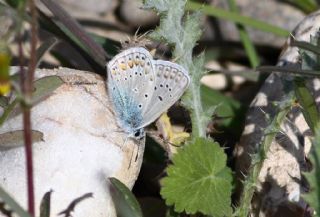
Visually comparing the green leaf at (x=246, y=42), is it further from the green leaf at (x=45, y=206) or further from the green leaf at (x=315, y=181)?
the green leaf at (x=45, y=206)

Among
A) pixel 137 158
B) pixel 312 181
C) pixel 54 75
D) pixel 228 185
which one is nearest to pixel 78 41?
pixel 54 75

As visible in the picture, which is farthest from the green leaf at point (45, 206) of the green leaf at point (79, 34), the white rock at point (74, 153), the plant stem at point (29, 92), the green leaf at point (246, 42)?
the green leaf at point (246, 42)

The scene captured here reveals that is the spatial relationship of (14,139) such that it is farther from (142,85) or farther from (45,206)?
(142,85)

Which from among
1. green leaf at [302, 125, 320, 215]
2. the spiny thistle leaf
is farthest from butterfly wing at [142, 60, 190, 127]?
green leaf at [302, 125, 320, 215]

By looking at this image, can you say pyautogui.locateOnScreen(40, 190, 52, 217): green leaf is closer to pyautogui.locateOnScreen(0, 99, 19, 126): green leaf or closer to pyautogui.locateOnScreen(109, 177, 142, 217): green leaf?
pyautogui.locateOnScreen(109, 177, 142, 217): green leaf

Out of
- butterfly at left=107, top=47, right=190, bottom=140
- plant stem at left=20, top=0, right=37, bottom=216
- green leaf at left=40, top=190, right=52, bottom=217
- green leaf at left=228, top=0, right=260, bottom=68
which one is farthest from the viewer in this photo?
green leaf at left=228, top=0, right=260, bottom=68
